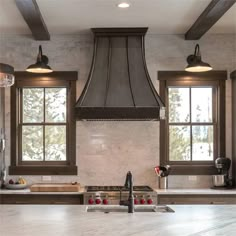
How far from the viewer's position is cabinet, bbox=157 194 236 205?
192 inches

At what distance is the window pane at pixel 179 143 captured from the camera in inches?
220

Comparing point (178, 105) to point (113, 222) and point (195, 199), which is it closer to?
point (195, 199)

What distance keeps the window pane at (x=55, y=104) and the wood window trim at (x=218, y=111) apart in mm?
1396

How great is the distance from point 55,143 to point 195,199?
208 cm

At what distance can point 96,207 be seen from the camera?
3.59 metres

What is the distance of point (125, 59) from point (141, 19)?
68cm

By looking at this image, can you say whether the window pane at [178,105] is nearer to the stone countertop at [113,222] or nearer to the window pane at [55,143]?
the window pane at [55,143]

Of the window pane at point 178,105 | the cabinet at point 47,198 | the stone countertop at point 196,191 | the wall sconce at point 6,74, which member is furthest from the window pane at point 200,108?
the wall sconce at point 6,74

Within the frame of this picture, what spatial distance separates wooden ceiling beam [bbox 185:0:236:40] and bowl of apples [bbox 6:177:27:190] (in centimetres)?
299

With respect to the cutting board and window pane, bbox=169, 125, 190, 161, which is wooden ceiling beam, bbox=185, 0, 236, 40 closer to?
window pane, bbox=169, 125, 190, 161

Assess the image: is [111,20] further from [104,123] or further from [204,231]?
[204,231]

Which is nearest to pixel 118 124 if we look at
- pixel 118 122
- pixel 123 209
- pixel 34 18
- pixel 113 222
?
pixel 118 122

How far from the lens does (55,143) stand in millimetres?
5582

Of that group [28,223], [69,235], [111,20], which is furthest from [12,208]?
[111,20]
